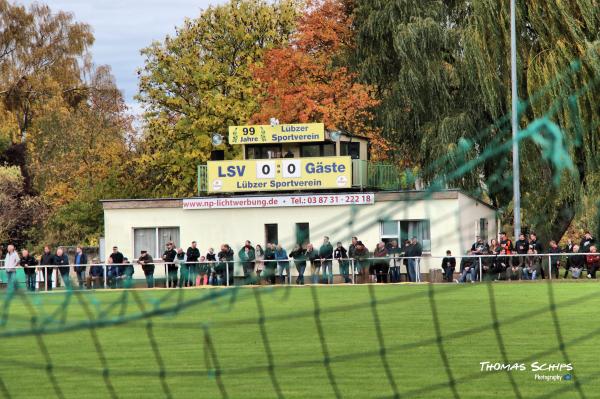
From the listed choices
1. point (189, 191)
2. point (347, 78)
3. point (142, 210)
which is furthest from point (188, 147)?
point (142, 210)

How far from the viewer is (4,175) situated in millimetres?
57781

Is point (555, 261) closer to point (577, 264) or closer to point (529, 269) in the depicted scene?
point (577, 264)

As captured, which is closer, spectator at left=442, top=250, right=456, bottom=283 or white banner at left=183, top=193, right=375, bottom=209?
spectator at left=442, top=250, right=456, bottom=283

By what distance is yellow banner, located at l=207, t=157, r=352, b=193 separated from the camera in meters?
41.4

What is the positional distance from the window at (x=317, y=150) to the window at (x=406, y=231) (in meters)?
4.23

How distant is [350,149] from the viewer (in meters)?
42.7

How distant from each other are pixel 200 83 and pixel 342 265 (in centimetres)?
2068

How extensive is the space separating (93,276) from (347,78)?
1841 centimetres

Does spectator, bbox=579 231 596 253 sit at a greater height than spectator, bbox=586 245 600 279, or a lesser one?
greater

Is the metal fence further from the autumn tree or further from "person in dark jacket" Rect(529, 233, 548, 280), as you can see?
the autumn tree

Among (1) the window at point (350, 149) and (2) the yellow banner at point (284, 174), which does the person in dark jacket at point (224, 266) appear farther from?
(1) the window at point (350, 149)

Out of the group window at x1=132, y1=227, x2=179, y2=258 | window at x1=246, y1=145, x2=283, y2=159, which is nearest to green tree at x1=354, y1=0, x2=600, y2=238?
window at x1=246, y1=145, x2=283, y2=159

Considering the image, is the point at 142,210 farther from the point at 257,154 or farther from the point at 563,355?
the point at 563,355

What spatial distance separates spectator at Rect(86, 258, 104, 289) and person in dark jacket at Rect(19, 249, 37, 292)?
1548mm
